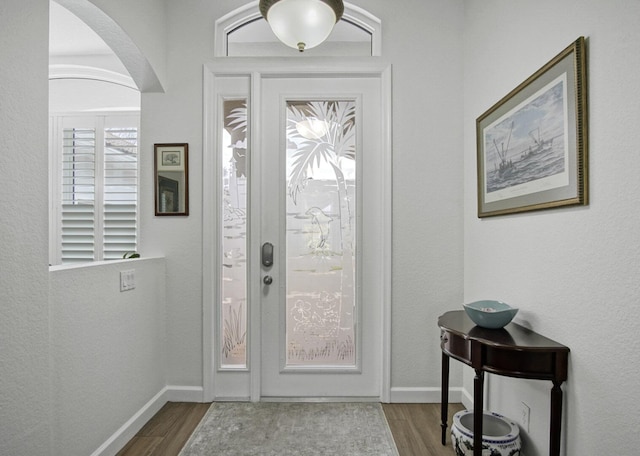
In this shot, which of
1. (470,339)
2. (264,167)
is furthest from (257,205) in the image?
(470,339)

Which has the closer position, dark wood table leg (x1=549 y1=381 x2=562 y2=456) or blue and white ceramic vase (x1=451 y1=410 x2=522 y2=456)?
dark wood table leg (x1=549 y1=381 x2=562 y2=456)

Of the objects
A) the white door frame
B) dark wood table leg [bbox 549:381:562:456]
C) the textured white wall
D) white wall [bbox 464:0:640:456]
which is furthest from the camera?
the white door frame

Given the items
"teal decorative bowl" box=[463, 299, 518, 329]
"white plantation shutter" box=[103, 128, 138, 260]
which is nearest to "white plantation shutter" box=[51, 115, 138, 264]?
"white plantation shutter" box=[103, 128, 138, 260]

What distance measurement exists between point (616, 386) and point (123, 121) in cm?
405

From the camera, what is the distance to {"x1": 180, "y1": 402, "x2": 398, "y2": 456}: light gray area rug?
213cm

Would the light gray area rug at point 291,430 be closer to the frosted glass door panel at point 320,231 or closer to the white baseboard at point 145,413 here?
the white baseboard at point 145,413

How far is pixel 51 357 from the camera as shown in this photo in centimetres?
165

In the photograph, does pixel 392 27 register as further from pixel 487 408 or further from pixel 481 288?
pixel 487 408

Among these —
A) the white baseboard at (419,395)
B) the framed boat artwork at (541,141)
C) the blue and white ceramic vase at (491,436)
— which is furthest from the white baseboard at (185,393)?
the framed boat artwork at (541,141)

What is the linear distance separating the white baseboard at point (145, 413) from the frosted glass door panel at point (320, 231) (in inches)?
28.2

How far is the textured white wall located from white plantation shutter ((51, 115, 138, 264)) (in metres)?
2.19

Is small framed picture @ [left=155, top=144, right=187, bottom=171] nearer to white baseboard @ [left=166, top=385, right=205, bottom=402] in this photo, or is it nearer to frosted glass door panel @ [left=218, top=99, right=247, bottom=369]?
frosted glass door panel @ [left=218, top=99, right=247, bottom=369]

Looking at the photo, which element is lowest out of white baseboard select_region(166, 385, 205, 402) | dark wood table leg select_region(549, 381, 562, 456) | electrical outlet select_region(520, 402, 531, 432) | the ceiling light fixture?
white baseboard select_region(166, 385, 205, 402)

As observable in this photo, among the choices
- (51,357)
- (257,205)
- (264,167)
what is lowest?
(51,357)
